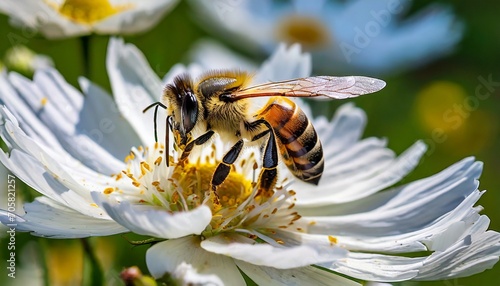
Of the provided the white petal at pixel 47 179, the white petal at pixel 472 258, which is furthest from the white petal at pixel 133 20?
the white petal at pixel 472 258

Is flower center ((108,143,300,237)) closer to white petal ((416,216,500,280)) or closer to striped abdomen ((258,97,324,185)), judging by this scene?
striped abdomen ((258,97,324,185))

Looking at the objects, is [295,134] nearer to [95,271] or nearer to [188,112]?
[188,112]

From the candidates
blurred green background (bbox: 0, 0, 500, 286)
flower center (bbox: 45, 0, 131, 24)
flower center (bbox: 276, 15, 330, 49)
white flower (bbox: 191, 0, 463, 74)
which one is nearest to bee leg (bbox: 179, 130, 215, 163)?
flower center (bbox: 45, 0, 131, 24)

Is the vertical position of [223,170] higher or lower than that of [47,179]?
higher

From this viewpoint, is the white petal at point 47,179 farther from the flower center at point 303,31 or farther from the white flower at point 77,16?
the flower center at point 303,31

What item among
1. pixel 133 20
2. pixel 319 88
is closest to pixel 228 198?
pixel 319 88

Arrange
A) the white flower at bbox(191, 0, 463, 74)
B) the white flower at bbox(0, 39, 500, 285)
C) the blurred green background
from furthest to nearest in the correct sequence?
1. the white flower at bbox(191, 0, 463, 74)
2. the blurred green background
3. the white flower at bbox(0, 39, 500, 285)
